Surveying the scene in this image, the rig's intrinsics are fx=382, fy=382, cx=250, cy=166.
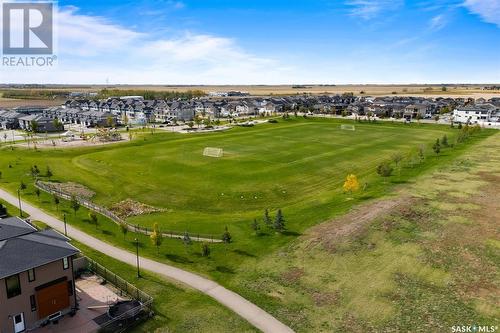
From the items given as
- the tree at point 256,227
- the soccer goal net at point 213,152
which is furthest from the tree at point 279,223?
the soccer goal net at point 213,152

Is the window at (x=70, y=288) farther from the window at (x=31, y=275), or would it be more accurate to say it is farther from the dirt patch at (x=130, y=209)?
the dirt patch at (x=130, y=209)

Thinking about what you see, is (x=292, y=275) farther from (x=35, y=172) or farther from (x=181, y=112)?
(x=181, y=112)

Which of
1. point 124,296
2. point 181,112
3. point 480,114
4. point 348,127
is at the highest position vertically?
point 480,114

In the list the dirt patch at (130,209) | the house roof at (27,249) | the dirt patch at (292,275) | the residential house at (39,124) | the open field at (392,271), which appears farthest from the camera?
the residential house at (39,124)

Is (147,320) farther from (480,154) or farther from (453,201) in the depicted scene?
(480,154)

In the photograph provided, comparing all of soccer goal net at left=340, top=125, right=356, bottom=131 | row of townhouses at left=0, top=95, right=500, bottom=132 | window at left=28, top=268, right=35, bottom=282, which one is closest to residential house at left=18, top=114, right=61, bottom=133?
row of townhouses at left=0, top=95, right=500, bottom=132

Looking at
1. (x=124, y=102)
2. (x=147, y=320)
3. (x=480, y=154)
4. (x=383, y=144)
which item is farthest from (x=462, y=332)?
(x=124, y=102)

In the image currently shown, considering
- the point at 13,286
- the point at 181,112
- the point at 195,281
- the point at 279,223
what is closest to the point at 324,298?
the point at 195,281
